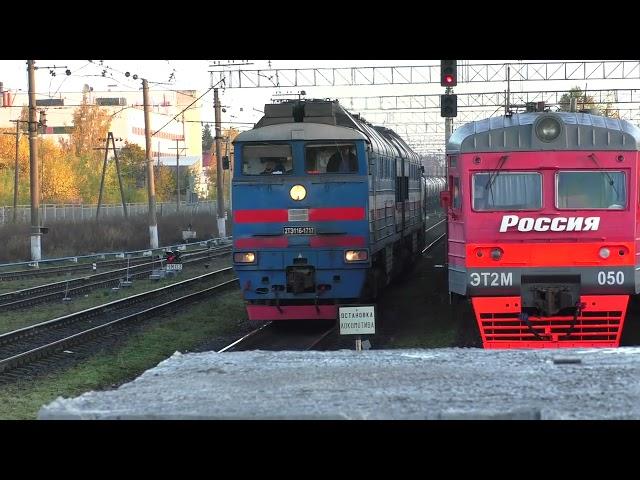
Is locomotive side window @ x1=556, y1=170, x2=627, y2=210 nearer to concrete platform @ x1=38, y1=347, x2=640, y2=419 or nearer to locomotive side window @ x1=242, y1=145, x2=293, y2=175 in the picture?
concrete platform @ x1=38, y1=347, x2=640, y2=419

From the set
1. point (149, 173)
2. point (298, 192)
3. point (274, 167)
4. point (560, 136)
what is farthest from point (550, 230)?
point (149, 173)

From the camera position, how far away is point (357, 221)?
1630cm

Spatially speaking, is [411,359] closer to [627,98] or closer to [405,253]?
[405,253]

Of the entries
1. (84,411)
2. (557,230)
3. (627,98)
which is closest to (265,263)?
(557,230)

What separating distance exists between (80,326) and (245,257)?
3806mm

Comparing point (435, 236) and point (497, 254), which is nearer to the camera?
point (497, 254)

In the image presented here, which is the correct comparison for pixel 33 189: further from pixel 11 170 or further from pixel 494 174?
pixel 11 170

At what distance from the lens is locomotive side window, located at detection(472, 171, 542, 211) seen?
12359 mm

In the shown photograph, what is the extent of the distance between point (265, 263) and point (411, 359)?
9.37 meters

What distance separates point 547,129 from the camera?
12398mm

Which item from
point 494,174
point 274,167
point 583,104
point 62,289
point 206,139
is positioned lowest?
point 62,289

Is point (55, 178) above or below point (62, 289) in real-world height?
above

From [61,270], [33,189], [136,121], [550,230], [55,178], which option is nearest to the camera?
[550,230]

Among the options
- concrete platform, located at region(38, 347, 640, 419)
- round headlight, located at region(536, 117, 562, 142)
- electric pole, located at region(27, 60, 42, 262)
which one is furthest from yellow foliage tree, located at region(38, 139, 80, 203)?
concrete platform, located at region(38, 347, 640, 419)
